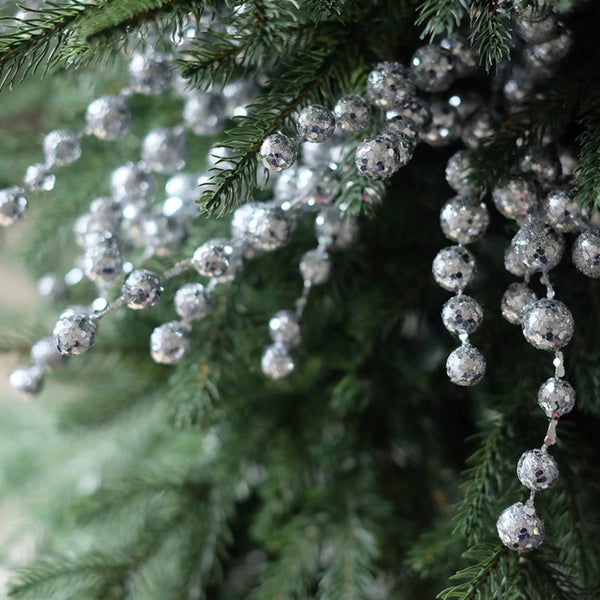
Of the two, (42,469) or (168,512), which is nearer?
(168,512)

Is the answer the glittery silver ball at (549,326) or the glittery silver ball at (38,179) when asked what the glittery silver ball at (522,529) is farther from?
the glittery silver ball at (38,179)

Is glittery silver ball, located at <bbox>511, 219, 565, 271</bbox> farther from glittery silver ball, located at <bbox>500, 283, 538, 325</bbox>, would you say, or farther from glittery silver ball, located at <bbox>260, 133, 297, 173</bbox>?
glittery silver ball, located at <bbox>260, 133, 297, 173</bbox>

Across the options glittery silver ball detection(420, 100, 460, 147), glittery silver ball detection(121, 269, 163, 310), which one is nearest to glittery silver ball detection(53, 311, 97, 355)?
glittery silver ball detection(121, 269, 163, 310)

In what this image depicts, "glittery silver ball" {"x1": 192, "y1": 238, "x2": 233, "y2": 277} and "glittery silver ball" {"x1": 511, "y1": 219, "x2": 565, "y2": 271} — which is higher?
"glittery silver ball" {"x1": 192, "y1": 238, "x2": 233, "y2": 277}

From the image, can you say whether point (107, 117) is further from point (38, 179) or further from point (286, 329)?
point (286, 329)

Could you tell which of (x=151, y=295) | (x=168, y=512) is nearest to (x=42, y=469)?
(x=168, y=512)

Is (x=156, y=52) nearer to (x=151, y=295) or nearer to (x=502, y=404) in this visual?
(x=151, y=295)

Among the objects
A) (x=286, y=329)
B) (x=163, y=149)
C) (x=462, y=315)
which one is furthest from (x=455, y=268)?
(x=163, y=149)
